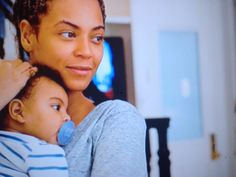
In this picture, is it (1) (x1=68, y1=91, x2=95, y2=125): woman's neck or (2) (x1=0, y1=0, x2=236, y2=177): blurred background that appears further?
(2) (x1=0, y1=0, x2=236, y2=177): blurred background

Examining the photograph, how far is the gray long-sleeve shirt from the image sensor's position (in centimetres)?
63

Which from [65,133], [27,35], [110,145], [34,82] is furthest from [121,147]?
[27,35]

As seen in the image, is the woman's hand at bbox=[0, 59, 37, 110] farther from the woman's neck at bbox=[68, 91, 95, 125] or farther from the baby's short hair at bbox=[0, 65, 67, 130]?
the woman's neck at bbox=[68, 91, 95, 125]

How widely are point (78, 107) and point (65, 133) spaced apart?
0.09 metres

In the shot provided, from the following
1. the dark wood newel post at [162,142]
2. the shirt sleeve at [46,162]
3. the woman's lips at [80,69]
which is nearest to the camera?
the shirt sleeve at [46,162]

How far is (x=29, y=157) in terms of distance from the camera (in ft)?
2.00

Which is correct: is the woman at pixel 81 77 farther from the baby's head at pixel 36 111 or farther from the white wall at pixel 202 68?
the white wall at pixel 202 68

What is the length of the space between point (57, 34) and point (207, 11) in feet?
2.04

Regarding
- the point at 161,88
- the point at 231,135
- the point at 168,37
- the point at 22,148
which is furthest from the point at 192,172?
the point at 22,148

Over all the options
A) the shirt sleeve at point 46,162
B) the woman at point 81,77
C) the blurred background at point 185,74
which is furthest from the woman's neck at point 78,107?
the blurred background at point 185,74

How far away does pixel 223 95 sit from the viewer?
1.11 meters

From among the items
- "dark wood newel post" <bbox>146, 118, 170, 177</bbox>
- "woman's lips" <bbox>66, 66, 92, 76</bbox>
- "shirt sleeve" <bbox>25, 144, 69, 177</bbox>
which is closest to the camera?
"shirt sleeve" <bbox>25, 144, 69, 177</bbox>

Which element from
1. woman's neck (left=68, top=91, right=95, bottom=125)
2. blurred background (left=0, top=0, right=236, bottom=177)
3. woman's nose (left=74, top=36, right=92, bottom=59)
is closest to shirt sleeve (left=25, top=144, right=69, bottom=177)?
woman's neck (left=68, top=91, right=95, bottom=125)

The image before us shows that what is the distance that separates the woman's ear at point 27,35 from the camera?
700 millimetres
